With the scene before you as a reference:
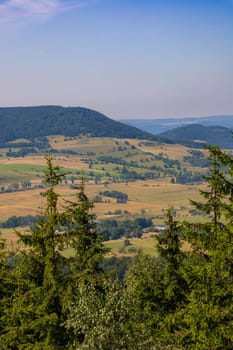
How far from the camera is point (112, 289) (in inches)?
720

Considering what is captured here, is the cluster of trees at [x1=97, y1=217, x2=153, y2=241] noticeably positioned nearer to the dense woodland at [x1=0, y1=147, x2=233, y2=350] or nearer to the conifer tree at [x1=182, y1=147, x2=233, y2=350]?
the dense woodland at [x1=0, y1=147, x2=233, y2=350]

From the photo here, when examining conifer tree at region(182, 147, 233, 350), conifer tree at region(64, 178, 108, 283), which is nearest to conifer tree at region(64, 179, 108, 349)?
conifer tree at region(64, 178, 108, 283)

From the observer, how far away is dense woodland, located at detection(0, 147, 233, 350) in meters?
17.2

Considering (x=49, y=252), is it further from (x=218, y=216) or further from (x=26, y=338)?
(x=218, y=216)

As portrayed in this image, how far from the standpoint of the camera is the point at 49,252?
2128cm

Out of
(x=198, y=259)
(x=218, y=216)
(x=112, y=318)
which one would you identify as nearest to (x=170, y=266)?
(x=198, y=259)

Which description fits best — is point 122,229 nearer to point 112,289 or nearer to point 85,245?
point 85,245

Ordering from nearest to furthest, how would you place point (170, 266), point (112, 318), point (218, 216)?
point (112, 318) < point (218, 216) < point (170, 266)

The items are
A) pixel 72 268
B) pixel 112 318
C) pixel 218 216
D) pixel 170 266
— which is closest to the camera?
pixel 112 318

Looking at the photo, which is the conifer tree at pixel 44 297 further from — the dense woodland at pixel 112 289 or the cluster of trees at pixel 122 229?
the cluster of trees at pixel 122 229

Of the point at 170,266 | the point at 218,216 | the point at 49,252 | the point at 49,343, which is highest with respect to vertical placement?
the point at 218,216

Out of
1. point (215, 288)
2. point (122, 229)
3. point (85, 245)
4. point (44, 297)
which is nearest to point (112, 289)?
point (215, 288)

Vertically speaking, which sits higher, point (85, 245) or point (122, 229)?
point (85, 245)

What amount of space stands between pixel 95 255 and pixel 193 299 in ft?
24.1
